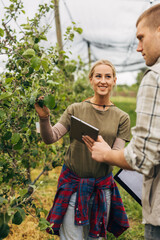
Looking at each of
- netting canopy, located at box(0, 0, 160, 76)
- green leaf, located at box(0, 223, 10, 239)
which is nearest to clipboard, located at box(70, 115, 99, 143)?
green leaf, located at box(0, 223, 10, 239)

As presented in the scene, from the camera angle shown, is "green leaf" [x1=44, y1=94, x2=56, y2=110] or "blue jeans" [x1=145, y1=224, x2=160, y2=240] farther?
"green leaf" [x1=44, y1=94, x2=56, y2=110]

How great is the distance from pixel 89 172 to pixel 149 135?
0.84 m

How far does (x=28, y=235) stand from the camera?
8.15 feet

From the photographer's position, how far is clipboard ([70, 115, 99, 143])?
1.32 metres

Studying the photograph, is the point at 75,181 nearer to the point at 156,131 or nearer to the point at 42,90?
the point at 42,90

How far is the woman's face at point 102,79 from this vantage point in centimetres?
171

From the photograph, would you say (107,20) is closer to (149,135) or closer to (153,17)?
(153,17)

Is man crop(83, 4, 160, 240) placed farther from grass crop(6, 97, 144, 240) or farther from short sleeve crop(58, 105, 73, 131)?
grass crop(6, 97, 144, 240)

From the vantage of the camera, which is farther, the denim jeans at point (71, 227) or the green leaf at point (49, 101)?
the denim jeans at point (71, 227)

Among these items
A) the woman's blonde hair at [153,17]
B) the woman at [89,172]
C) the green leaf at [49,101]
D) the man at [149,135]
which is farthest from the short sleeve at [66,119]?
the woman's blonde hair at [153,17]

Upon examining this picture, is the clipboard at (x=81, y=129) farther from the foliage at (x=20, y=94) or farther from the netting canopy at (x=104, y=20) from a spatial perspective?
the netting canopy at (x=104, y=20)

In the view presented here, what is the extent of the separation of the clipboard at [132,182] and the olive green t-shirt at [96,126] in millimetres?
116

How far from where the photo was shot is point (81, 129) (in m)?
1.44

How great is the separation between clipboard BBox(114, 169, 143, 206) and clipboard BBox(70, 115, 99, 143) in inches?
16.7
